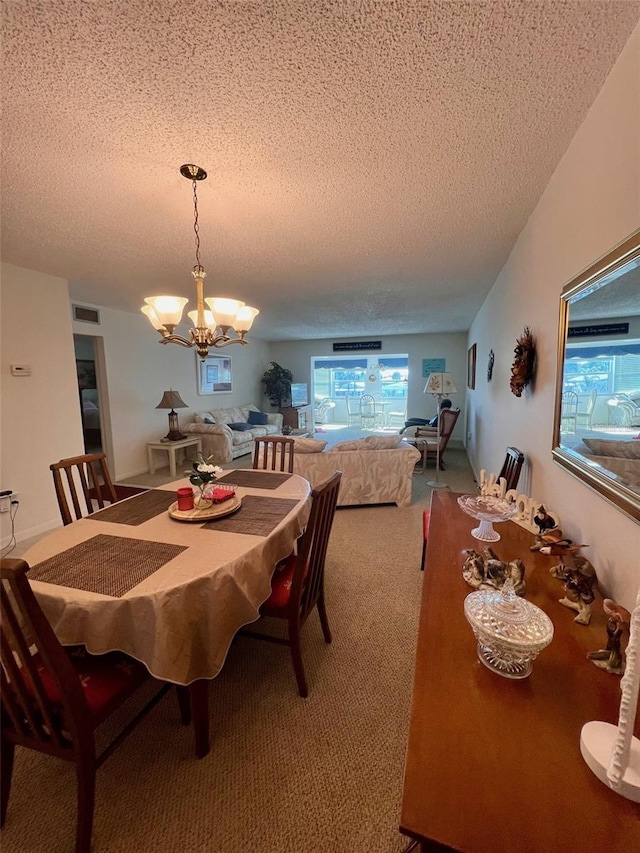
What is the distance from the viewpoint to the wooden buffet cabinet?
21.0 inches

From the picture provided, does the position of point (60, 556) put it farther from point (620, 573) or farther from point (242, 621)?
point (620, 573)

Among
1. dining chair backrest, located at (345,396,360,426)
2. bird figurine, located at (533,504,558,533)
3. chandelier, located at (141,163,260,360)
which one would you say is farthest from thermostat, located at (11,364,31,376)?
dining chair backrest, located at (345,396,360,426)

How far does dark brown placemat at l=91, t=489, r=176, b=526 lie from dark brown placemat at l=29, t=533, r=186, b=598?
0.21 meters

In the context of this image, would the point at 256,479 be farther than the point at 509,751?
Yes

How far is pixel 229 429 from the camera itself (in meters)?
5.91

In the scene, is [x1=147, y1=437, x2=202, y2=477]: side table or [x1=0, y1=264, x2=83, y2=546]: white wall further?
[x1=147, y1=437, x2=202, y2=477]: side table

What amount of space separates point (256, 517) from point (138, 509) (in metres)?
0.69

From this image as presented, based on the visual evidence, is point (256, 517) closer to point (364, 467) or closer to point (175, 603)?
point (175, 603)

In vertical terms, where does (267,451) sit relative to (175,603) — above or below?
above

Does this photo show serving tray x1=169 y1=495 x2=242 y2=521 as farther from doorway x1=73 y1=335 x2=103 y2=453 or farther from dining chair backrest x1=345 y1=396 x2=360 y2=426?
dining chair backrest x1=345 y1=396 x2=360 y2=426

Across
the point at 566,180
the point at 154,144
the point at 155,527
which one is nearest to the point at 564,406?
the point at 566,180

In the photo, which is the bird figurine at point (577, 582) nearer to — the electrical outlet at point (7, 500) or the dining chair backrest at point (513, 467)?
the dining chair backrest at point (513, 467)

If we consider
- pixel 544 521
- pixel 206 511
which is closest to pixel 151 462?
pixel 206 511

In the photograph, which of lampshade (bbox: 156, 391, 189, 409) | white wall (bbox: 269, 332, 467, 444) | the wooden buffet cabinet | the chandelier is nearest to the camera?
the wooden buffet cabinet
